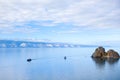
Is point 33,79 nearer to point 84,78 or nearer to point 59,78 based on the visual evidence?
point 59,78

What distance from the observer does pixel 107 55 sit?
189 metres

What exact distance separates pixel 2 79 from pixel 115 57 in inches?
5126

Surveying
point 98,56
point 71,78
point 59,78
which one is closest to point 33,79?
point 59,78

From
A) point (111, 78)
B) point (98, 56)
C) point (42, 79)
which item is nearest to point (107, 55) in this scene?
point (98, 56)

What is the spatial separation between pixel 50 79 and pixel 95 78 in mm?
19539

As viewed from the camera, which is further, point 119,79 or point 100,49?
point 100,49

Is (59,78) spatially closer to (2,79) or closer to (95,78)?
(95,78)

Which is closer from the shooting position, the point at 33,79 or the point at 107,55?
the point at 33,79

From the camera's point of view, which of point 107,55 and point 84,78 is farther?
point 107,55

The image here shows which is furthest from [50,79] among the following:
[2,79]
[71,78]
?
[2,79]

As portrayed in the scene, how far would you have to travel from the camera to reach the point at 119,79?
78438 mm

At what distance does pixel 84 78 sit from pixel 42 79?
717 inches

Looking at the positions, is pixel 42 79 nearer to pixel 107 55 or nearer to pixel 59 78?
pixel 59 78

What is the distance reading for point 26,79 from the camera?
79.2 m
